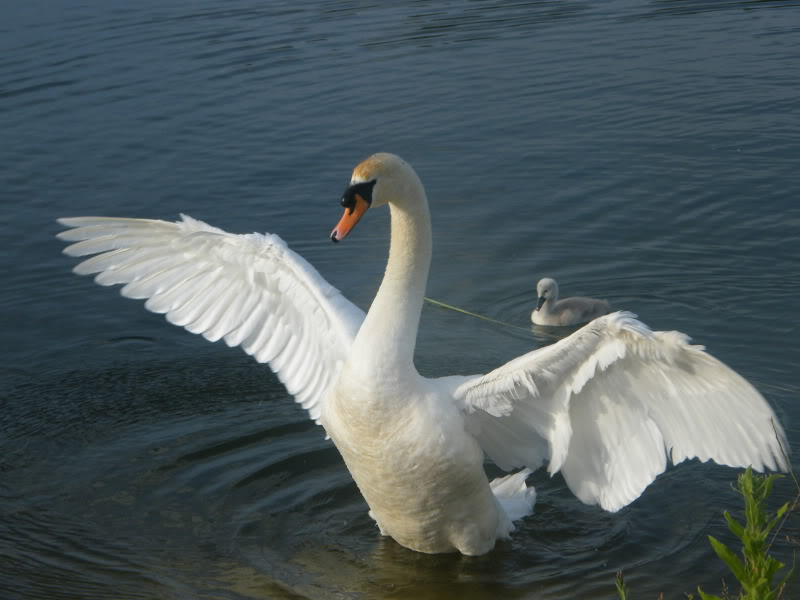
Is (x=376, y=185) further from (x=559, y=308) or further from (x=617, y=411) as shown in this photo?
(x=559, y=308)

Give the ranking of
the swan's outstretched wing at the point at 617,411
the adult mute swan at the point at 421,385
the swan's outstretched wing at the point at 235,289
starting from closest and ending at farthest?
the swan's outstretched wing at the point at 617,411 → the adult mute swan at the point at 421,385 → the swan's outstretched wing at the point at 235,289

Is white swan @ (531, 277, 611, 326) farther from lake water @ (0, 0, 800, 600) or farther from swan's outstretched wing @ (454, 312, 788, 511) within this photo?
swan's outstretched wing @ (454, 312, 788, 511)

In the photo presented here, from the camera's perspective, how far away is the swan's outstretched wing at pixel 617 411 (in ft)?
15.8

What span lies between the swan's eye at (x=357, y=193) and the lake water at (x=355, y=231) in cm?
209

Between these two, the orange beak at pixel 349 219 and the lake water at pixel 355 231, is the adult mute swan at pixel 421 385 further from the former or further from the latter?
the lake water at pixel 355 231

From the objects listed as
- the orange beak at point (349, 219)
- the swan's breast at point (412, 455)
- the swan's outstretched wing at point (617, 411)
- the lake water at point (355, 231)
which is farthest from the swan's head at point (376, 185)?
the lake water at point (355, 231)

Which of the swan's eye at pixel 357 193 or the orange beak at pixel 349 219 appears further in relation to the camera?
the swan's eye at pixel 357 193

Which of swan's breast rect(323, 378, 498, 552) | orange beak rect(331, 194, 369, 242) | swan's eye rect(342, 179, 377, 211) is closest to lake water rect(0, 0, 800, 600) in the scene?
swan's breast rect(323, 378, 498, 552)

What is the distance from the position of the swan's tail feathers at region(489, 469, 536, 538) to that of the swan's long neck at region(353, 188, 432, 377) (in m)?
1.40

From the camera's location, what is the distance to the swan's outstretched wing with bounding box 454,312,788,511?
Answer: 4.83 m

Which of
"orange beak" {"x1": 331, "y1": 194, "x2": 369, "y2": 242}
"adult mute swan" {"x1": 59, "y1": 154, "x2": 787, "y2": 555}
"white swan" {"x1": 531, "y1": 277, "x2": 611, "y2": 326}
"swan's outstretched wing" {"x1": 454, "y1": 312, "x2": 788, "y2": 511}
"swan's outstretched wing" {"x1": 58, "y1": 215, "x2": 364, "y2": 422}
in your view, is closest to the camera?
"swan's outstretched wing" {"x1": 454, "y1": 312, "x2": 788, "y2": 511}

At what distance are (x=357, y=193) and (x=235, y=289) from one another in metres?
1.44

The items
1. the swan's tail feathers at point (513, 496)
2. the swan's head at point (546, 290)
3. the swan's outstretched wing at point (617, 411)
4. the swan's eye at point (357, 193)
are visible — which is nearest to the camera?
the swan's outstretched wing at point (617, 411)

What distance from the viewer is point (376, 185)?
18.2 feet
